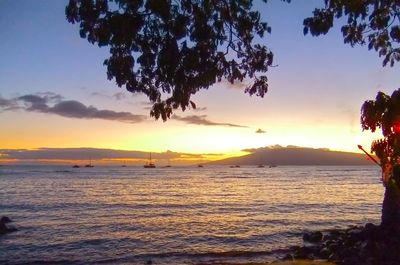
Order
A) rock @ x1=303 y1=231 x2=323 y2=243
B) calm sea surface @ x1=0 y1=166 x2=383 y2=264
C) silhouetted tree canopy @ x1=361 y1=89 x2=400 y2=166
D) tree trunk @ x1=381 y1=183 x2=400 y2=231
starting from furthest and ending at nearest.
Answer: rock @ x1=303 y1=231 x2=323 y2=243 → tree trunk @ x1=381 y1=183 x2=400 y2=231 → calm sea surface @ x1=0 y1=166 x2=383 y2=264 → silhouetted tree canopy @ x1=361 y1=89 x2=400 y2=166

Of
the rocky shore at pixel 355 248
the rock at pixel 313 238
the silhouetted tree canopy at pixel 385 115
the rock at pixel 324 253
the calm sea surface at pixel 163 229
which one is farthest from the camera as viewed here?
the rock at pixel 313 238

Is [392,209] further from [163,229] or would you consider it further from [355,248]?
[163,229]

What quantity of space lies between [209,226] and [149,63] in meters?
27.8

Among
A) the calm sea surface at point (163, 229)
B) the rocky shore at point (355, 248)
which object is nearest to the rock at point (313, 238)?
the rocky shore at point (355, 248)

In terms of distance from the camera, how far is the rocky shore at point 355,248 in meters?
18.5

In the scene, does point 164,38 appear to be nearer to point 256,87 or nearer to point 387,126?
point 256,87

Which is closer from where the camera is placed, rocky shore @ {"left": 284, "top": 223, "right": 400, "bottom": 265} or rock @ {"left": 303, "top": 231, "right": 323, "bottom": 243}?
rocky shore @ {"left": 284, "top": 223, "right": 400, "bottom": 265}

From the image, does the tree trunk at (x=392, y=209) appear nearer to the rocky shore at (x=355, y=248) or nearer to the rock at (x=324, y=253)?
the rocky shore at (x=355, y=248)

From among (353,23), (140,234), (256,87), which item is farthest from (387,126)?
(140,234)

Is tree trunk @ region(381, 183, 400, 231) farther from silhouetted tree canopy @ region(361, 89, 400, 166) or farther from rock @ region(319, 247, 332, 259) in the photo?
silhouetted tree canopy @ region(361, 89, 400, 166)

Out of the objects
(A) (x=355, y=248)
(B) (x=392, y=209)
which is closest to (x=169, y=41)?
(A) (x=355, y=248)

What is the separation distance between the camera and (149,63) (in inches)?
332

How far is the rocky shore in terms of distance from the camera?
18.5 meters

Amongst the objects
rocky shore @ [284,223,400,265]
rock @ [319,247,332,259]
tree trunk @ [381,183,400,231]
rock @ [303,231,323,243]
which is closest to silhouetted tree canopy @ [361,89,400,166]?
rocky shore @ [284,223,400,265]
